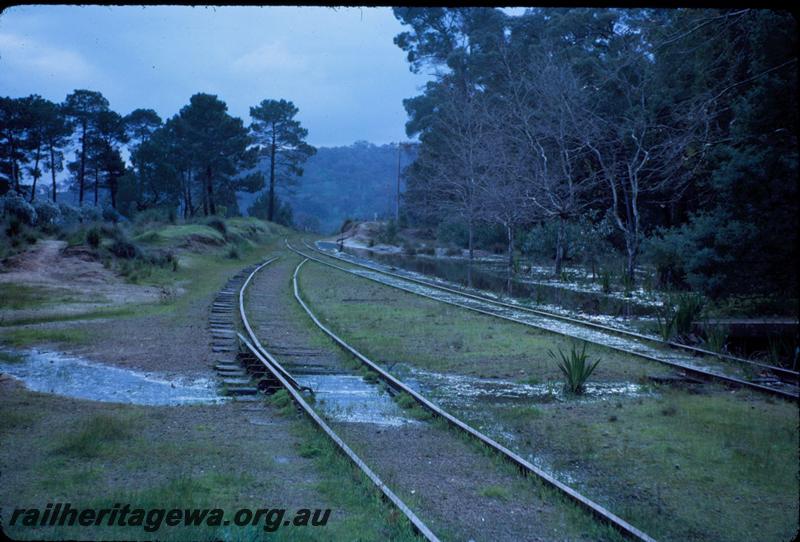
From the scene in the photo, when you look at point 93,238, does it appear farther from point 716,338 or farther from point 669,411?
point 669,411

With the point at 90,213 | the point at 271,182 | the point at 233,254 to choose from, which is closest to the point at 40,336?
the point at 233,254

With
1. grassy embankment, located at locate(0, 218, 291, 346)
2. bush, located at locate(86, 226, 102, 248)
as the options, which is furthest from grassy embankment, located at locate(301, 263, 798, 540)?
bush, located at locate(86, 226, 102, 248)

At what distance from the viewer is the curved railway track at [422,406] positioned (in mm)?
4711

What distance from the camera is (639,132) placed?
80.6 feet

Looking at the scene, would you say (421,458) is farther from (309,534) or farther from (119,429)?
(119,429)

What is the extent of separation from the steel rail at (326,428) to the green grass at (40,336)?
10.3 ft

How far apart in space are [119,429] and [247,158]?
51427mm

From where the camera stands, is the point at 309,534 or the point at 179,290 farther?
the point at 179,290

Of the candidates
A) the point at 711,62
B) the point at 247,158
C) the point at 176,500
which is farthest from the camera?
the point at 247,158

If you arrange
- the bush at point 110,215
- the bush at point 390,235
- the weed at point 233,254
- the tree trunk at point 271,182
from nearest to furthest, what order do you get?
the weed at point 233,254, the bush at point 110,215, the bush at point 390,235, the tree trunk at point 271,182

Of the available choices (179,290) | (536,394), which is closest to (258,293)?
(179,290)

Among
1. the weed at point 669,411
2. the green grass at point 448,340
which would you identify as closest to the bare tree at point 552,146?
the green grass at point 448,340

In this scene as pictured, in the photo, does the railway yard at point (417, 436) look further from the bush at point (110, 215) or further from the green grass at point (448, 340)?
the bush at point (110, 215)

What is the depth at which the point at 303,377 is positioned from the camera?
9.85 meters
